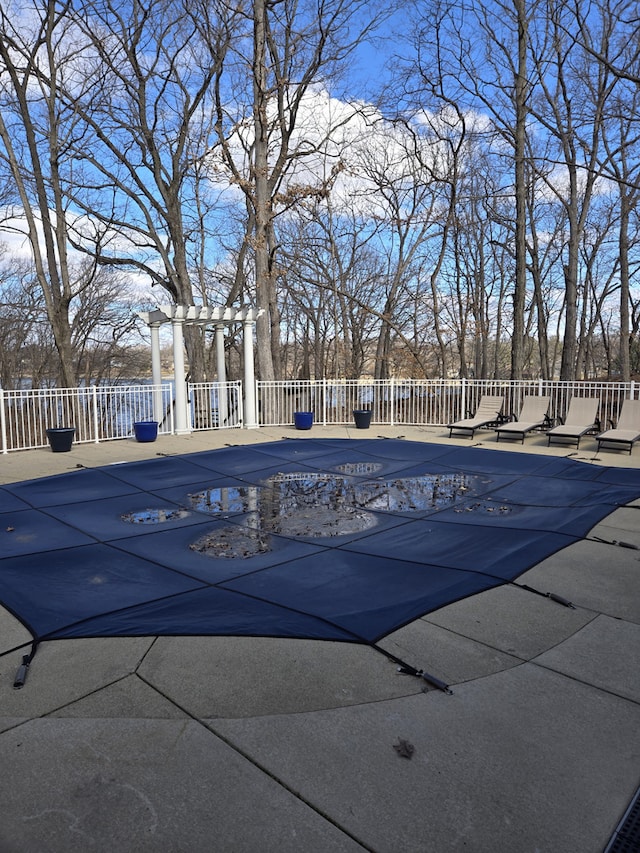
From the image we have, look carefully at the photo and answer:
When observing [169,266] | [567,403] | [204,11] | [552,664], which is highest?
[204,11]

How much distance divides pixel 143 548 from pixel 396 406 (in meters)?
12.5

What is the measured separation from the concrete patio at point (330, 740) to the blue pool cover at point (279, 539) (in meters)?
0.29

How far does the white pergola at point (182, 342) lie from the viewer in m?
12.7

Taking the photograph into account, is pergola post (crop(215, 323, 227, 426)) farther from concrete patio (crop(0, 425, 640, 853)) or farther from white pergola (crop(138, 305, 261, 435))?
concrete patio (crop(0, 425, 640, 853))

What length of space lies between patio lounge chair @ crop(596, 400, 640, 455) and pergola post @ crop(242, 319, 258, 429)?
8.01 meters

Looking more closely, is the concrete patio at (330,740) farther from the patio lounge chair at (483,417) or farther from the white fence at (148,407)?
the white fence at (148,407)

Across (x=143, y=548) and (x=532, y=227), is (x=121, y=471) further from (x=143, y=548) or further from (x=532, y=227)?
(x=532, y=227)

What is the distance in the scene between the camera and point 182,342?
1284cm

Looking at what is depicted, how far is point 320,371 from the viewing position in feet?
116

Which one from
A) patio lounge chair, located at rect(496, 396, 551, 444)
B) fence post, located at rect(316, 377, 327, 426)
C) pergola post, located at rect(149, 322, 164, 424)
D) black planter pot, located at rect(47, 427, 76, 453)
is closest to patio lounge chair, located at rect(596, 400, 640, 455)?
patio lounge chair, located at rect(496, 396, 551, 444)

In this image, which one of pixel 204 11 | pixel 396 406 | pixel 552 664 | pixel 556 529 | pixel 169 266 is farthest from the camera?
pixel 169 266

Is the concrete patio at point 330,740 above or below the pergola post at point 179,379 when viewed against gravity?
below

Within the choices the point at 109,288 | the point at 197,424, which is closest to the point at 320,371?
the point at 109,288

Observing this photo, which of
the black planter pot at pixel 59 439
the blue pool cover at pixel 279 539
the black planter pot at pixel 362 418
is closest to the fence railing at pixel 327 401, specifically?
the black planter pot at pixel 362 418
